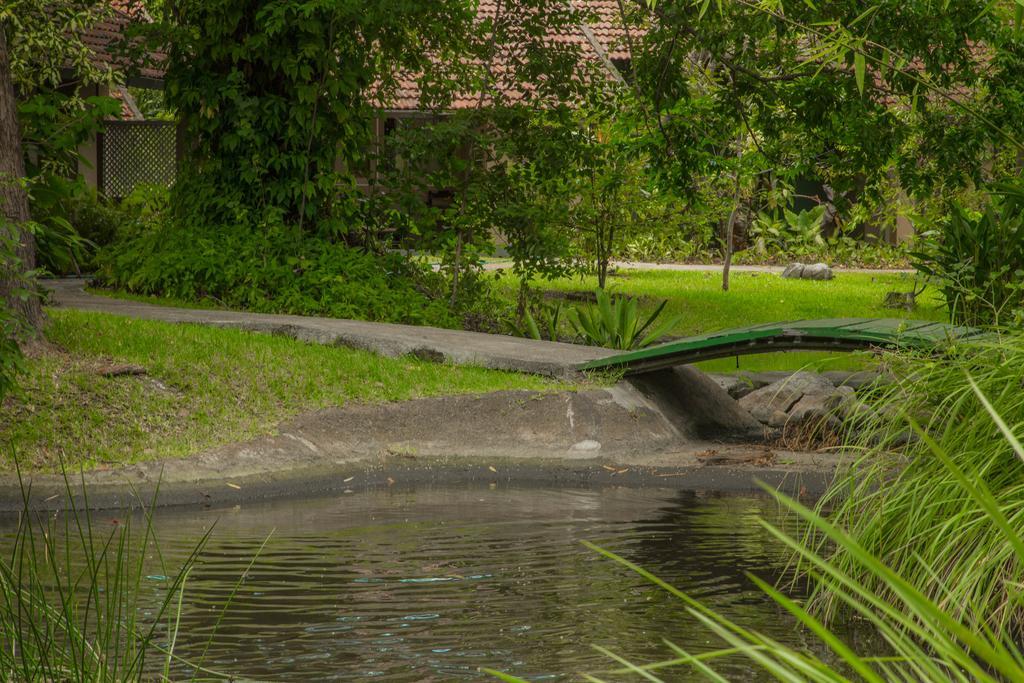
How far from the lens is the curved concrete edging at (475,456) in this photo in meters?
9.06

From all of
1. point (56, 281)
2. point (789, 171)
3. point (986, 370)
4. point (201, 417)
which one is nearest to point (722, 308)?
point (789, 171)

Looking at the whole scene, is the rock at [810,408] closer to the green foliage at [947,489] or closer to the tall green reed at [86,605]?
the green foliage at [947,489]

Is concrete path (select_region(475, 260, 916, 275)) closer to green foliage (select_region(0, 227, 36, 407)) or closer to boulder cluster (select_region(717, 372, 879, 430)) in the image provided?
boulder cluster (select_region(717, 372, 879, 430))

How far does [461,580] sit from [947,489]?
2.47m

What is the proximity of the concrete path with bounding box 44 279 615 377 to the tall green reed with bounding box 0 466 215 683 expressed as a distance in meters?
3.72

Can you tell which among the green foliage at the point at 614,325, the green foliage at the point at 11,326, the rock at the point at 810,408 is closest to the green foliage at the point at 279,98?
the green foliage at the point at 614,325

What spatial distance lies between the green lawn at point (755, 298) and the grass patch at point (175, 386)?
4572 mm

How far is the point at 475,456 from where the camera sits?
10.1 meters

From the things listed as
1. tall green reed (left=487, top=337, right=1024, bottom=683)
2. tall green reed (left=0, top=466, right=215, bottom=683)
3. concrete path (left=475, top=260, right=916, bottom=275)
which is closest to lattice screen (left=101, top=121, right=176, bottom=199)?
concrete path (left=475, top=260, right=916, bottom=275)

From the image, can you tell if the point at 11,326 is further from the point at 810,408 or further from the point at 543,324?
the point at 543,324

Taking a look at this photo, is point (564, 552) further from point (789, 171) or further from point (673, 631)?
point (789, 171)

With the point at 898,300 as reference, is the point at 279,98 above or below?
above

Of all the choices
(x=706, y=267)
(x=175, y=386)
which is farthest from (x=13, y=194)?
(x=706, y=267)

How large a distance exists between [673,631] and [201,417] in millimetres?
4678
